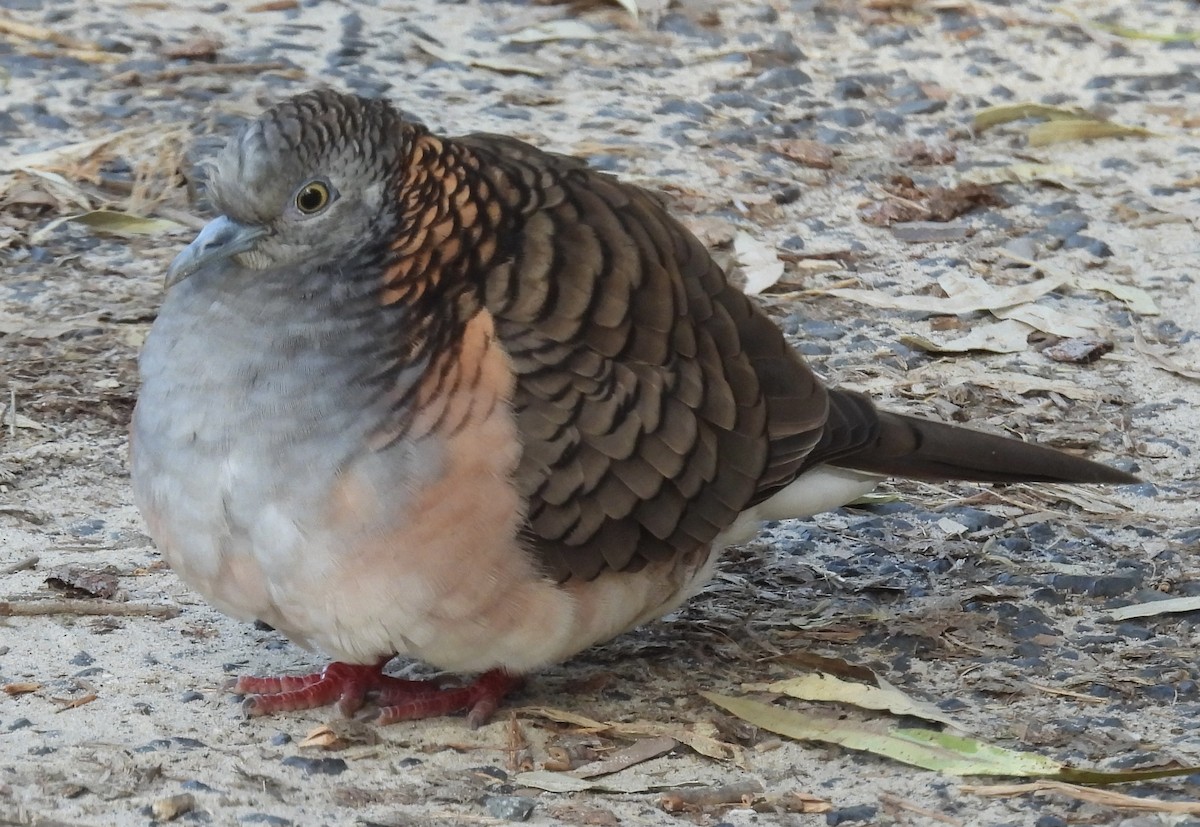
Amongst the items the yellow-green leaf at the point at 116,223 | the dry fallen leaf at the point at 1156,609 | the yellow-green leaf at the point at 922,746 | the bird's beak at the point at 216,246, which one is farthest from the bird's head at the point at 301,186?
the yellow-green leaf at the point at 116,223

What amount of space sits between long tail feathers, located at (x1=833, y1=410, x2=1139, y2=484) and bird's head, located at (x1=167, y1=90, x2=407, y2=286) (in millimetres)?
1398

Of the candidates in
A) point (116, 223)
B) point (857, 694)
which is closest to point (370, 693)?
point (857, 694)

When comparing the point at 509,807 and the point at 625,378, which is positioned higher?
the point at 625,378

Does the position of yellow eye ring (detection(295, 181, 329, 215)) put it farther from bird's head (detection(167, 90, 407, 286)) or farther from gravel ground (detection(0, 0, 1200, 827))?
gravel ground (detection(0, 0, 1200, 827))

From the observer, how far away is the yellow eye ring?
139 inches

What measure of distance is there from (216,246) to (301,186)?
0.21 metres

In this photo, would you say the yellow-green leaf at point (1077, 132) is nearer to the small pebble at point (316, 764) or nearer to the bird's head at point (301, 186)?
the bird's head at point (301, 186)

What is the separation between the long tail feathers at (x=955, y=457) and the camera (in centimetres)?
434

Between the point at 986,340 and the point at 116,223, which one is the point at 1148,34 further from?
the point at 116,223

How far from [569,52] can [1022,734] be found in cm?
484

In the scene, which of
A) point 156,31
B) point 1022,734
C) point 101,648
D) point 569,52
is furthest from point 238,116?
point 1022,734

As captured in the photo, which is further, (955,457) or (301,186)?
(955,457)

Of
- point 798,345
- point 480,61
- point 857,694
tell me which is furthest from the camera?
point 480,61

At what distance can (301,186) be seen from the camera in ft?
11.5
